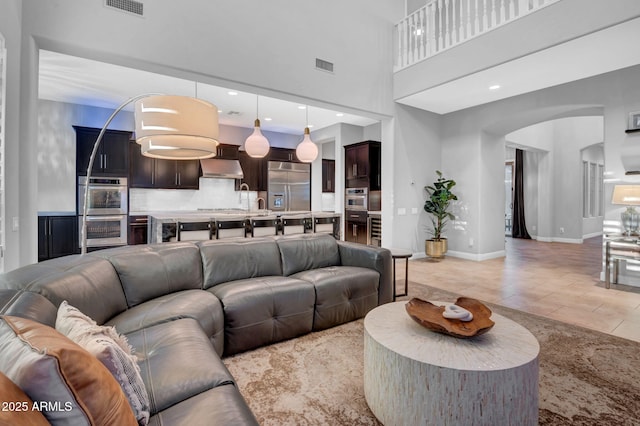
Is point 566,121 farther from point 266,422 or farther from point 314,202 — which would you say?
point 266,422

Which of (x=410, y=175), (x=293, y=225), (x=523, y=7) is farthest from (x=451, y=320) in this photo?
(x=410, y=175)

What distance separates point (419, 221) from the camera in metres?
A: 6.54

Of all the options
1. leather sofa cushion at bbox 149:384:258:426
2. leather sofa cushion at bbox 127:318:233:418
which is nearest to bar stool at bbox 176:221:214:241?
leather sofa cushion at bbox 127:318:233:418

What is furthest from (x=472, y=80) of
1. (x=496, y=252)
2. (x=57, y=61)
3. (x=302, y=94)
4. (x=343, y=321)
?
(x=57, y=61)

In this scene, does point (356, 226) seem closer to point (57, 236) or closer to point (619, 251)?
point (619, 251)

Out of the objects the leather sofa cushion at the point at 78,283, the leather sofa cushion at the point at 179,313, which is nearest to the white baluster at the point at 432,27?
the leather sofa cushion at the point at 179,313

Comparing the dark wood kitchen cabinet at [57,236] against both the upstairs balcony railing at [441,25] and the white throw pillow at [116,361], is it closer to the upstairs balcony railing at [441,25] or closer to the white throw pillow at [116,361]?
the white throw pillow at [116,361]

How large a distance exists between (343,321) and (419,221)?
4.09 meters

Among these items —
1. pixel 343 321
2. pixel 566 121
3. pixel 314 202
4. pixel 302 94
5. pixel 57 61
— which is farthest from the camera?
pixel 314 202

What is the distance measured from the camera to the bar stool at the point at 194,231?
15.6 feet

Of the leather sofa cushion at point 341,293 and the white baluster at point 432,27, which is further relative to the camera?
the white baluster at point 432,27

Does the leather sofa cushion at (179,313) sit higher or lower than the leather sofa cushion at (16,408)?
lower

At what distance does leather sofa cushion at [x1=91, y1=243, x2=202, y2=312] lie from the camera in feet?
7.43

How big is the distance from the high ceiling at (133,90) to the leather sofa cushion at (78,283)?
10.5 ft
